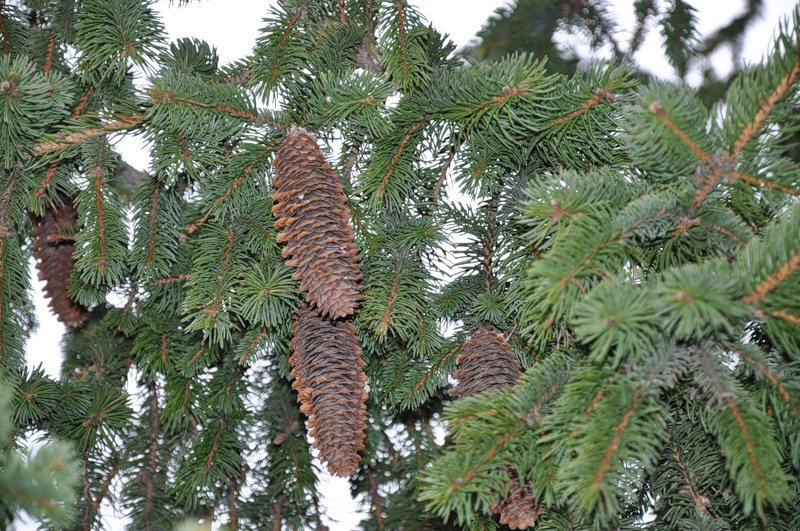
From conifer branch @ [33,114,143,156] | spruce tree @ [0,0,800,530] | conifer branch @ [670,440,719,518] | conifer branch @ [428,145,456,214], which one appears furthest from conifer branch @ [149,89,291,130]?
conifer branch @ [670,440,719,518]

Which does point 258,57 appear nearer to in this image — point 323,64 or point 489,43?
point 323,64

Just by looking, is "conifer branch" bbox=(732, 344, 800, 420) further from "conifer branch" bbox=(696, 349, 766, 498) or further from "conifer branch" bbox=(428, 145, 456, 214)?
"conifer branch" bbox=(428, 145, 456, 214)

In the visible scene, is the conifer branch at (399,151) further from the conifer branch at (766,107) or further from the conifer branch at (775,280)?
the conifer branch at (775,280)

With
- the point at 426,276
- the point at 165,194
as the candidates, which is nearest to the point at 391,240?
the point at 426,276

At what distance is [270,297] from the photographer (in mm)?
1295

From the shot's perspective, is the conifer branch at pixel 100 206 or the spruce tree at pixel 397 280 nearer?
the spruce tree at pixel 397 280

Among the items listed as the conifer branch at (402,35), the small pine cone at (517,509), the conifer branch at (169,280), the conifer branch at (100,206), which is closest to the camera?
the small pine cone at (517,509)

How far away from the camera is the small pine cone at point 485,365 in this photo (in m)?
1.25

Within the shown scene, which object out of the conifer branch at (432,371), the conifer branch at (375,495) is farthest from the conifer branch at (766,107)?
the conifer branch at (375,495)

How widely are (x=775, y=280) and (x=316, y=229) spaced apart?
69 centimetres

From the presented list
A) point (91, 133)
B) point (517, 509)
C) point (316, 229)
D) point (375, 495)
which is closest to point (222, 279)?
point (316, 229)

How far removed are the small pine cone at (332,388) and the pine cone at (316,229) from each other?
6 centimetres

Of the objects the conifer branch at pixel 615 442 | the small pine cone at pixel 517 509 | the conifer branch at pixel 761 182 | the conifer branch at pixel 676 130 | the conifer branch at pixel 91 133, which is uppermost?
the conifer branch at pixel 91 133

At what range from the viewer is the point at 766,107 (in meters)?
0.88
